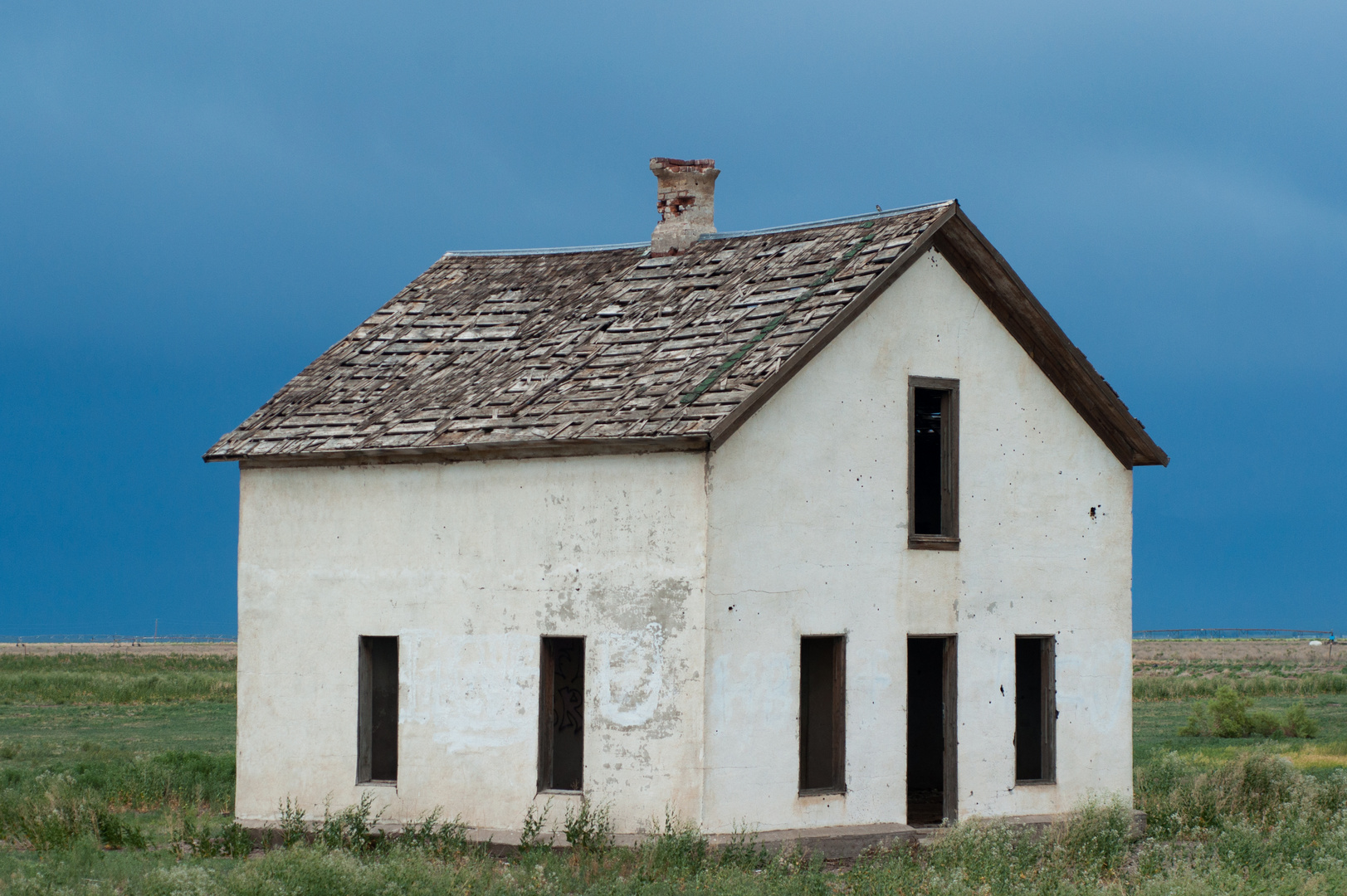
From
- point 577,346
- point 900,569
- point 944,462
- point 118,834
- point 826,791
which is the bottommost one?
point 118,834

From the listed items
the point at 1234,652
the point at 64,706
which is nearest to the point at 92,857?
the point at 64,706

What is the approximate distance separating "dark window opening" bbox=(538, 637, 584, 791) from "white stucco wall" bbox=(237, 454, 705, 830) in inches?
6.0

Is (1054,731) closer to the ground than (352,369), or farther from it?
closer to the ground

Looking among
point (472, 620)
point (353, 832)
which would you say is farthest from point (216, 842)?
point (472, 620)

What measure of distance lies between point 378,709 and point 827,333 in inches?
261

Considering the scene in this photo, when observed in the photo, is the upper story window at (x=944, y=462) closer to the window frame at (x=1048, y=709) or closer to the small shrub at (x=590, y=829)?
the window frame at (x=1048, y=709)

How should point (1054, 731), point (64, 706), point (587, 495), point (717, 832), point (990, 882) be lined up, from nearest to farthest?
point (990, 882) < point (717, 832) < point (587, 495) < point (1054, 731) < point (64, 706)

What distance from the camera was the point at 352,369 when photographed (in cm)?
1883

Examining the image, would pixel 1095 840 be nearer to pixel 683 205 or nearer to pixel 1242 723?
pixel 683 205

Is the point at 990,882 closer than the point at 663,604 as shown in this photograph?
Yes

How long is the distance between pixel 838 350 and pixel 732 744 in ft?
13.0

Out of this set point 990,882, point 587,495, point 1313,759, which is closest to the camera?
point 990,882

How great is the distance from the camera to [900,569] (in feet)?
50.5

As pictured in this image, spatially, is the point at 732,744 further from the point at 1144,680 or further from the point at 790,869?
the point at 1144,680
